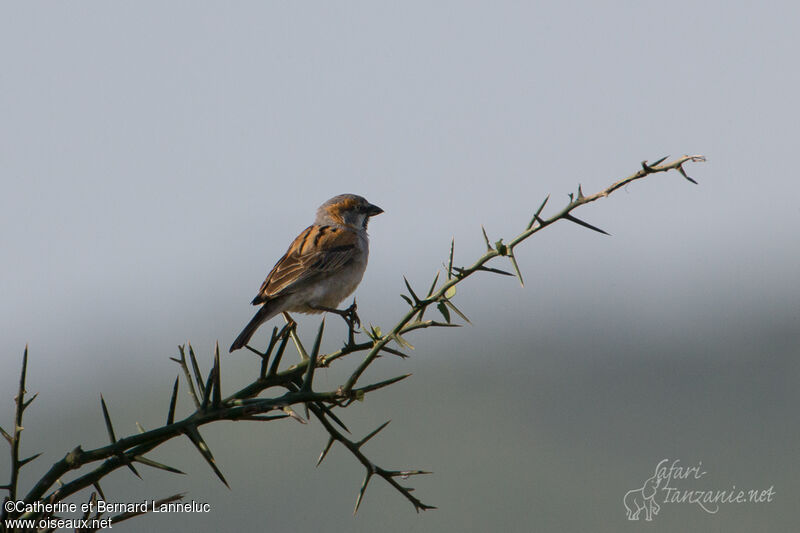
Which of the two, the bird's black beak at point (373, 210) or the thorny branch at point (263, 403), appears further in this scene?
the bird's black beak at point (373, 210)

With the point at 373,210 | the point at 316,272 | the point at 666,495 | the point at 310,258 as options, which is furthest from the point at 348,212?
the point at 666,495

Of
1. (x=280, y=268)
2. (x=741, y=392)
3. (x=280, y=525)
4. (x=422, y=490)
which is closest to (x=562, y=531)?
(x=422, y=490)

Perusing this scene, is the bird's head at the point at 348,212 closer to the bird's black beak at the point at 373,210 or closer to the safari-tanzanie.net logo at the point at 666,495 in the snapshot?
the bird's black beak at the point at 373,210

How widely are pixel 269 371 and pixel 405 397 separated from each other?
577 ft

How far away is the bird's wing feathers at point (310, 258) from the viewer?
346 inches

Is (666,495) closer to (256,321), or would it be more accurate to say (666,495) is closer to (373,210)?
(373,210)

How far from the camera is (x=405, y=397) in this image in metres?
178

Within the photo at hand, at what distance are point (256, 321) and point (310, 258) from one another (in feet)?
5.15

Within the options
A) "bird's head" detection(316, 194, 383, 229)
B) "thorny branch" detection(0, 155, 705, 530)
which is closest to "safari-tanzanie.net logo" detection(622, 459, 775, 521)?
"bird's head" detection(316, 194, 383, 229)

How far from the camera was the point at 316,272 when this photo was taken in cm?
911

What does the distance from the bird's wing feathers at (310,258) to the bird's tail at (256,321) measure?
9 centimetres

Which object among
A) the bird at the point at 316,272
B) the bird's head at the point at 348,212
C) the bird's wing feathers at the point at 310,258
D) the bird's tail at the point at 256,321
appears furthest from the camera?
the bird's head at the point at 348,212

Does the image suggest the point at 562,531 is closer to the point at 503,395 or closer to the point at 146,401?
the point at 503,395

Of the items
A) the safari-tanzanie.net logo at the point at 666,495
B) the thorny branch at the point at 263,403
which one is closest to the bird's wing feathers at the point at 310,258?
the safari-tanzanie.net logo at the point at 666,495
